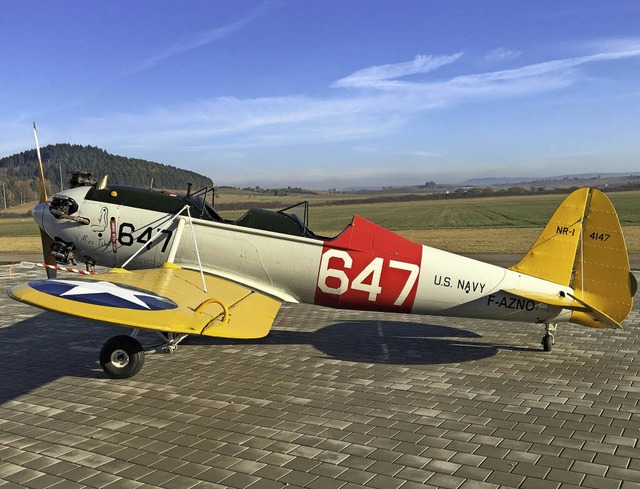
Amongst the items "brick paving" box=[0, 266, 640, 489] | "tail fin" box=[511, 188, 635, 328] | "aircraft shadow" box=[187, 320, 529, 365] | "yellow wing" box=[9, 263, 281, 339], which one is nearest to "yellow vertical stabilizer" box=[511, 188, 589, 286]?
"tail fin" box=[511, 188, 635, 328]

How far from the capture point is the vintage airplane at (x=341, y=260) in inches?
308

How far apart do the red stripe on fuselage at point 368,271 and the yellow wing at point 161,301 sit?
1.02 meters

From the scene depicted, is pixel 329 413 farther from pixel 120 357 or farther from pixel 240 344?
pixel 240 344

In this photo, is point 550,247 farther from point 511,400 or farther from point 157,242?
point 157,242

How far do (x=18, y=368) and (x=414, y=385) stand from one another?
594cm

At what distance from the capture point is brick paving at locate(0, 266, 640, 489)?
461 centimetres

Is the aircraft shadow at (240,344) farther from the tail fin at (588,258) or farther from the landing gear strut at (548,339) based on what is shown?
the tail fin at (588,258)

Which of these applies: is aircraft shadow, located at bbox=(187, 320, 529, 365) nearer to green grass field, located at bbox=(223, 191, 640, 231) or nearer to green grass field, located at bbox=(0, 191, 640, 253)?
green grass field, located at bbox=(0, 191, 640, 253)

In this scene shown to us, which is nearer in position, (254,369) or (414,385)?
(414,385)

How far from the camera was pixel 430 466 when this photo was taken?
15.5ft

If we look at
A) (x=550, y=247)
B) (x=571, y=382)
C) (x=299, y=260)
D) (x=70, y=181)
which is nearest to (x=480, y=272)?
(x=550, y=247)

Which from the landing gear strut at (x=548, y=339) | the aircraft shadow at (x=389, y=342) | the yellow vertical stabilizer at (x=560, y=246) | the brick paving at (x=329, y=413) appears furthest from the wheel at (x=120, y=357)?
the landing gear strut at (x=548, y=339)

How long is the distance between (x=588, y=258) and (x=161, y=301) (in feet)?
20.8

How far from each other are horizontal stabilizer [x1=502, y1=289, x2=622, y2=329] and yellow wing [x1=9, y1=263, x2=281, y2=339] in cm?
380
